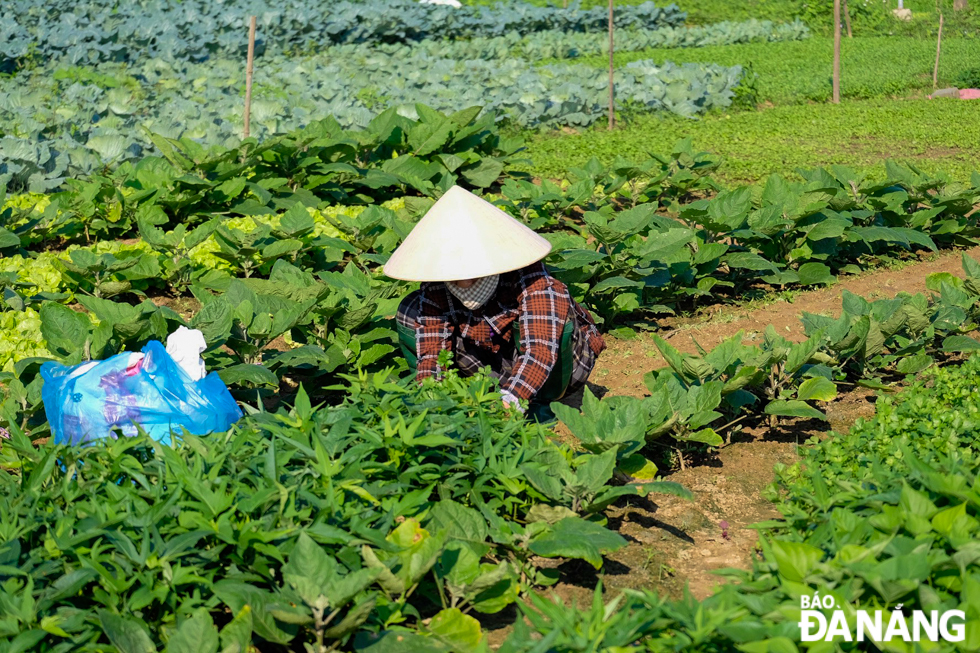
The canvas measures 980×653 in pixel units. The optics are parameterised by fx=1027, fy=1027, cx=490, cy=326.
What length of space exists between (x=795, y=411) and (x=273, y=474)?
196 cm

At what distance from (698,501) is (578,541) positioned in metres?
0.89

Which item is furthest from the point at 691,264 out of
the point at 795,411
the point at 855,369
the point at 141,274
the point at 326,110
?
the point at 326,110

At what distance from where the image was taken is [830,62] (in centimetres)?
1600

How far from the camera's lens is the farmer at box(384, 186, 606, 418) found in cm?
360

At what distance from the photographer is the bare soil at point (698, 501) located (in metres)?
3.01

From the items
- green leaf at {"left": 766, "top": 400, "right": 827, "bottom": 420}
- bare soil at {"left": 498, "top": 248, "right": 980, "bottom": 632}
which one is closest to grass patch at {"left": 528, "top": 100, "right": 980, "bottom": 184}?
bare soil at {"left": 498, "top": 248, "right": 980, "bottom": 632}

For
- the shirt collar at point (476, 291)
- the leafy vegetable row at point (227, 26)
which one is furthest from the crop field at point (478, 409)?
the leafy vegetable row at point (227, 26)

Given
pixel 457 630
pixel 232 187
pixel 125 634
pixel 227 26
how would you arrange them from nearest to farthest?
pixel 125 634 < pixel 457 630 < pixel 232 187 < pixel 227 26

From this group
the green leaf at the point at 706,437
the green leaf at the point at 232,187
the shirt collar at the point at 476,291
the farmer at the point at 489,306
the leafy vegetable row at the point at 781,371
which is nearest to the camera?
the leafy vegetable row at the point at 781,371

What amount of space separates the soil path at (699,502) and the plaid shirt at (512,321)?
591 millimetres

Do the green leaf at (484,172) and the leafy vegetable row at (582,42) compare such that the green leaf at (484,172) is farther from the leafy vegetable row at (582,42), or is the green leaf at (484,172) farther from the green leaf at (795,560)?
the leafy vegetable row at (582,42)

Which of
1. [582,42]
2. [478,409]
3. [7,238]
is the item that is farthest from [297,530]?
[582,42]

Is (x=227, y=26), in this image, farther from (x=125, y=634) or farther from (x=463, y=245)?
(x=125, y=634)

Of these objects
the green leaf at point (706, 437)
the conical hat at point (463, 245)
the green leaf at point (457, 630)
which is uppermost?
the conical hat at point (463, 245)
